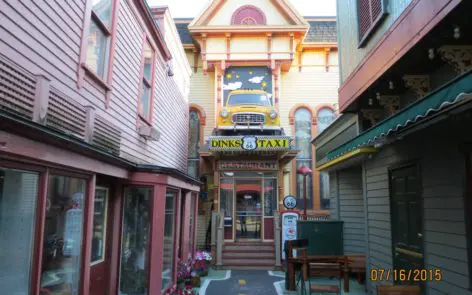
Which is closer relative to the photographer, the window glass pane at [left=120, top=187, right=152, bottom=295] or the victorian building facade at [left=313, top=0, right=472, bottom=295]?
the victorian building facade at [left=313, top=0, right=472, bottom=295]

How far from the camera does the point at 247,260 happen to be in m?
13.6

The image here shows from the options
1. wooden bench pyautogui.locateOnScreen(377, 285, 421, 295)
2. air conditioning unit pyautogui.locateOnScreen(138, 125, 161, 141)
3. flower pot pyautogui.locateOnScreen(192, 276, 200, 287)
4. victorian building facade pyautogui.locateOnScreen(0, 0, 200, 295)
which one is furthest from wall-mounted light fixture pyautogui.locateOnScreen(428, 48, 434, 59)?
flower pot pyautogui.locateOnScreen(192, 276, 200, 287)

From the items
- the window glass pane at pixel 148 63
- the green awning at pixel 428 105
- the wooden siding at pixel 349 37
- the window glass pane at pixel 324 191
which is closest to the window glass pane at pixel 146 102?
the window glass pane at pixel 148 63

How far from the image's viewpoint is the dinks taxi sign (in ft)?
48.4

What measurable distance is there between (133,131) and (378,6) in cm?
551

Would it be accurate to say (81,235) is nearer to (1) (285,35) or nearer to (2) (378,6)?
(2) (378,6)

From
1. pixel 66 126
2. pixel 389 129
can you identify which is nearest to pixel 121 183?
pixel 66 126

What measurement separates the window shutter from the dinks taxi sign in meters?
6.55

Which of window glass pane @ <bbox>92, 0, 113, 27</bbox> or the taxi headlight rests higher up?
the taxi headlight

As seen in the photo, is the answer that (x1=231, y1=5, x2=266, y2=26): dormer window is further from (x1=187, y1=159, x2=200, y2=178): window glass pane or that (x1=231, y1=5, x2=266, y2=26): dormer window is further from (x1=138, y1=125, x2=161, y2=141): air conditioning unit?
(x1=138, y1=125, x2=161, y2=141): air conditioning unit

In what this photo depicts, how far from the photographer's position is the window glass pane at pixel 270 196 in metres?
15.6

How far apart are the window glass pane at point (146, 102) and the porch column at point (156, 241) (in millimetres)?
2797

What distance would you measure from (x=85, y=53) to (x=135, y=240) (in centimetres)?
360

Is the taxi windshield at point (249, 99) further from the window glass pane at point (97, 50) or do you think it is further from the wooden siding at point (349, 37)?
the window glass pane at point (97, 50)
